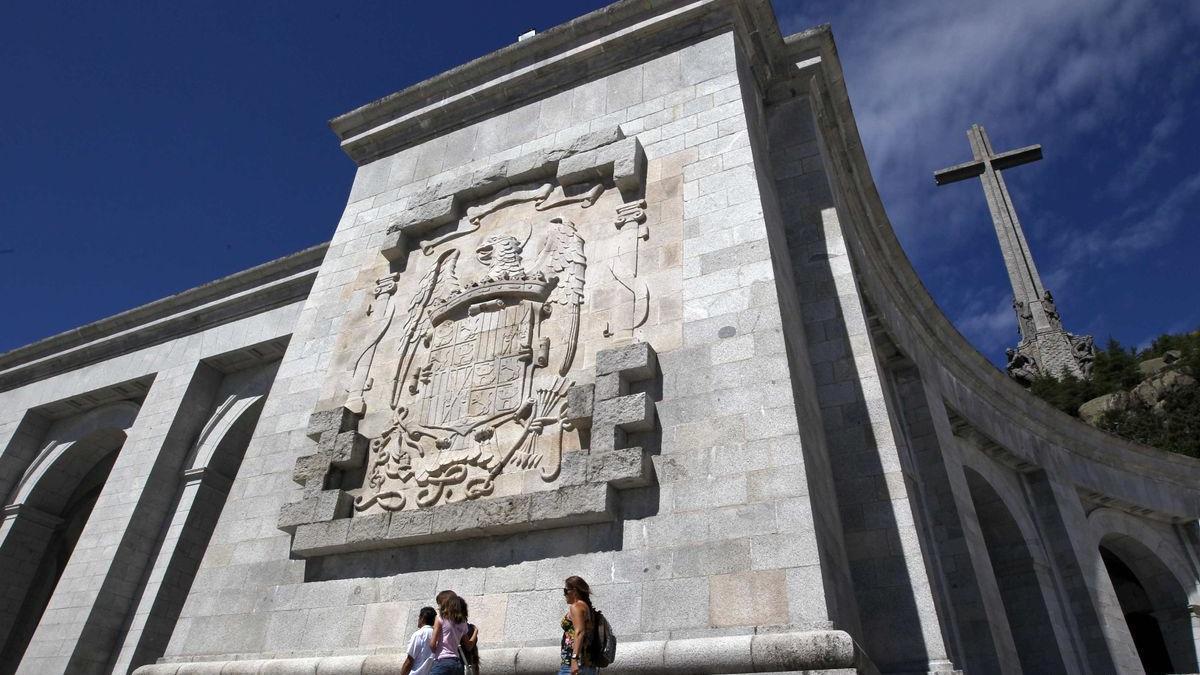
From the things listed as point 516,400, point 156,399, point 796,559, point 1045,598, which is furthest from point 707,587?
point 156,399

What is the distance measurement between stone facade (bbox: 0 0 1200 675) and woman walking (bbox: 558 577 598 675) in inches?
44.7

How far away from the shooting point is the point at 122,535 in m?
13.0

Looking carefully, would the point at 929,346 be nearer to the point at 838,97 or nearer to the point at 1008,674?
the point at 838,97

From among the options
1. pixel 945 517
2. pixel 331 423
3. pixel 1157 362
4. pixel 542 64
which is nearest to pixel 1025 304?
pixel 1157 362

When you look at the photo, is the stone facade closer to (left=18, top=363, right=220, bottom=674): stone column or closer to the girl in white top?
(left=18, top=363, right=220, bottom=674): stone column

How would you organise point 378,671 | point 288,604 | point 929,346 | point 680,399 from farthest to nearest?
point 929,346
point 288,604
point 680,399
point 378,671

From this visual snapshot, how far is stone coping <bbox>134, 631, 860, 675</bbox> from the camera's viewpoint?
532cm

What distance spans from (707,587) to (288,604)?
4.27 metres

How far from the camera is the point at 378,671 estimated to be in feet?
21.8

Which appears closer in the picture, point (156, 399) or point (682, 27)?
point (682, 27)

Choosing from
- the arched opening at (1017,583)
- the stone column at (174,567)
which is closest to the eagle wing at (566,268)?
the arched opening at (1017,583)

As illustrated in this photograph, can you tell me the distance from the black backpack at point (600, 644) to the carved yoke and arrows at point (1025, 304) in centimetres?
4678

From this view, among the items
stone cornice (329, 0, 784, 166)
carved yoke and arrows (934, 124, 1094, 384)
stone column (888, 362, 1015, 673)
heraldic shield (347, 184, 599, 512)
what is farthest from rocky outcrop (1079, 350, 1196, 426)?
heraldic shield (347, 184, 599, 512)

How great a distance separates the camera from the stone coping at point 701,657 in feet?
17.4
